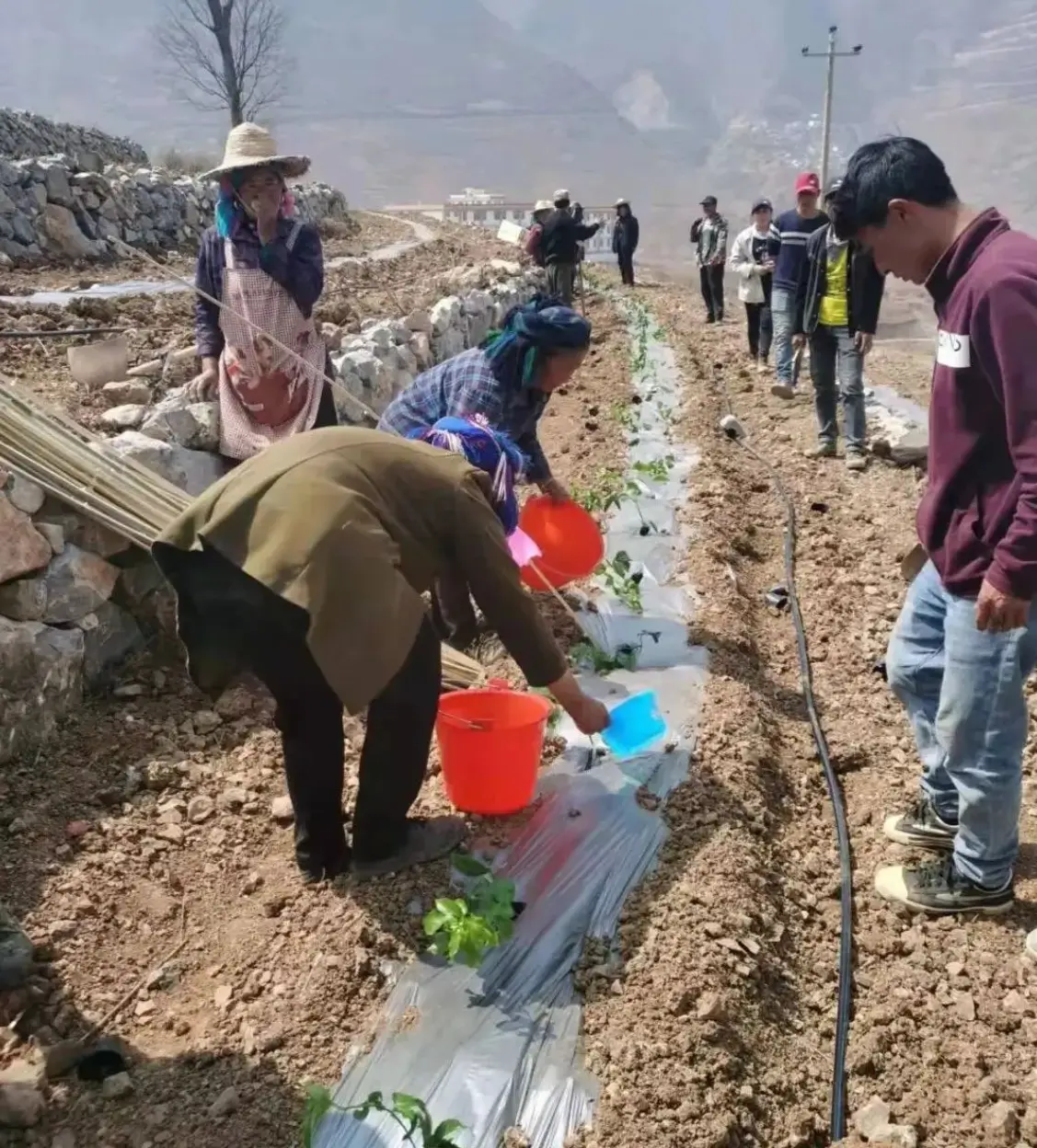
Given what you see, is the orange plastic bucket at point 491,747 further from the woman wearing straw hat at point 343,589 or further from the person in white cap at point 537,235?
the person in white cap at point 537,235

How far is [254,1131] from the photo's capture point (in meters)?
1.93

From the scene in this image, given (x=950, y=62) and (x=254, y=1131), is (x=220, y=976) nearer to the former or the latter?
(x=254, y=1131)

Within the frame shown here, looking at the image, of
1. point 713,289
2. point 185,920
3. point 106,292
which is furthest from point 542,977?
point 713,289

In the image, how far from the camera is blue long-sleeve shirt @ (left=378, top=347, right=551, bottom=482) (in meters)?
3.18

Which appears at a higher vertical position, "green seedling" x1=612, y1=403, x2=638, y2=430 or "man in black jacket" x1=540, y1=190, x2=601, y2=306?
"man in black jacket" x1=540, y1=190, x2=601, y2=306

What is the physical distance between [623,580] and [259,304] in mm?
1627

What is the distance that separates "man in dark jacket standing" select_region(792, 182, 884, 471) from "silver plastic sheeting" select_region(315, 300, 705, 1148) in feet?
8.94

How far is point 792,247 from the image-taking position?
694 cm

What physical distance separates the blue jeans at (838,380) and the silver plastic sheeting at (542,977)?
9.05 feet

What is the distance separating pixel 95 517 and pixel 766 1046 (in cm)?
230

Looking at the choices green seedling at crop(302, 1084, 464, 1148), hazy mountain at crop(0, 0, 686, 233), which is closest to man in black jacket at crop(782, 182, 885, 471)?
green seedling at crop(302, 1084, 464, 1148)

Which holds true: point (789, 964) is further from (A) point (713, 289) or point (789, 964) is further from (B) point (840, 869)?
(A) point (713, 289)

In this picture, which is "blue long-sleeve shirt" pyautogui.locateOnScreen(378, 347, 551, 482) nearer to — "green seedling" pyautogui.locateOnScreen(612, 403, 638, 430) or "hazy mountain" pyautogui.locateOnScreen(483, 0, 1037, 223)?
"green seedling" pyautogui.locateOnScreen(612, 403, 638, 430)

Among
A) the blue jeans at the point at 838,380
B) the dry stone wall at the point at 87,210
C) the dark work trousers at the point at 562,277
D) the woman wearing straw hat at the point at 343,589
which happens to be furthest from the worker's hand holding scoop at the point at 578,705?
the dark work trousers at the point at 562,277
